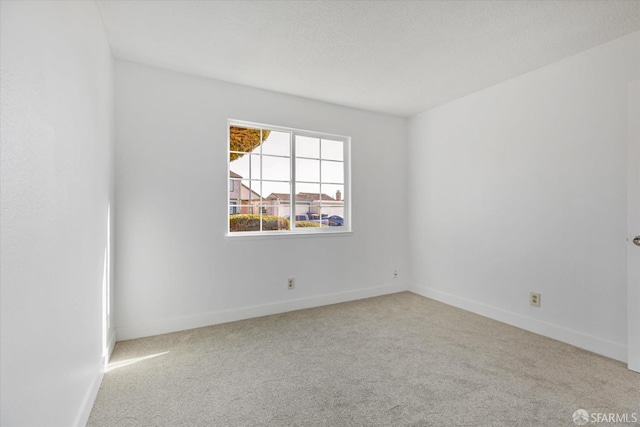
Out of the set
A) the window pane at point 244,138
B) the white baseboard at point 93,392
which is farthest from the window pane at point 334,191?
the white baseboard at point 93,392

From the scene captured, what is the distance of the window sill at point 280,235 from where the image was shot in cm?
316

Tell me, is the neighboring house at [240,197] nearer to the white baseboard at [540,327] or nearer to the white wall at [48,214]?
the white wall at [48,214]

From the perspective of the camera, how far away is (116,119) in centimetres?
266

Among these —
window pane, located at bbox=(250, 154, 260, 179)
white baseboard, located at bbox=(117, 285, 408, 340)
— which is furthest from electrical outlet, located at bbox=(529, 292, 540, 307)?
window pane, located at bbox=(250, 154, 260, 179)

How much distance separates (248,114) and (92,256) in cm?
201

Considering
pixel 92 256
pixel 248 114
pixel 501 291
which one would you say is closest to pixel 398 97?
pixel 248 114

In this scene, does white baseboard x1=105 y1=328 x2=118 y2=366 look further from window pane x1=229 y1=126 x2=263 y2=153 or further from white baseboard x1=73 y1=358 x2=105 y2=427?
window pane x1=229 y1=126 x2=263 y2=153

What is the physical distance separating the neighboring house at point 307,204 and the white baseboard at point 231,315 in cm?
101

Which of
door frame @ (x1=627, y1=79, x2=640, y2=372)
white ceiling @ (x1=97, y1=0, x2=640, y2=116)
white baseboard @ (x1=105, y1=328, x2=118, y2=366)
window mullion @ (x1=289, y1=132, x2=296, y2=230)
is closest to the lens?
white ceiling @ (x1=97, y1=0, x2=640, y2=116)

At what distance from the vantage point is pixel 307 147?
3701mm

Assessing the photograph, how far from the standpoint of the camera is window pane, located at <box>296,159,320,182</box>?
3.64 metres

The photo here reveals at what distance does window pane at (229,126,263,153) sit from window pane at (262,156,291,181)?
0.19m

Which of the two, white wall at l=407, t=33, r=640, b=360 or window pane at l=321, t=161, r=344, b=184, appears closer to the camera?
white wall at l=407, t=33, r=640, b=360

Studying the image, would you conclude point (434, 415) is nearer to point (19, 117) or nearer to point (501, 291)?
point (501, 291)
